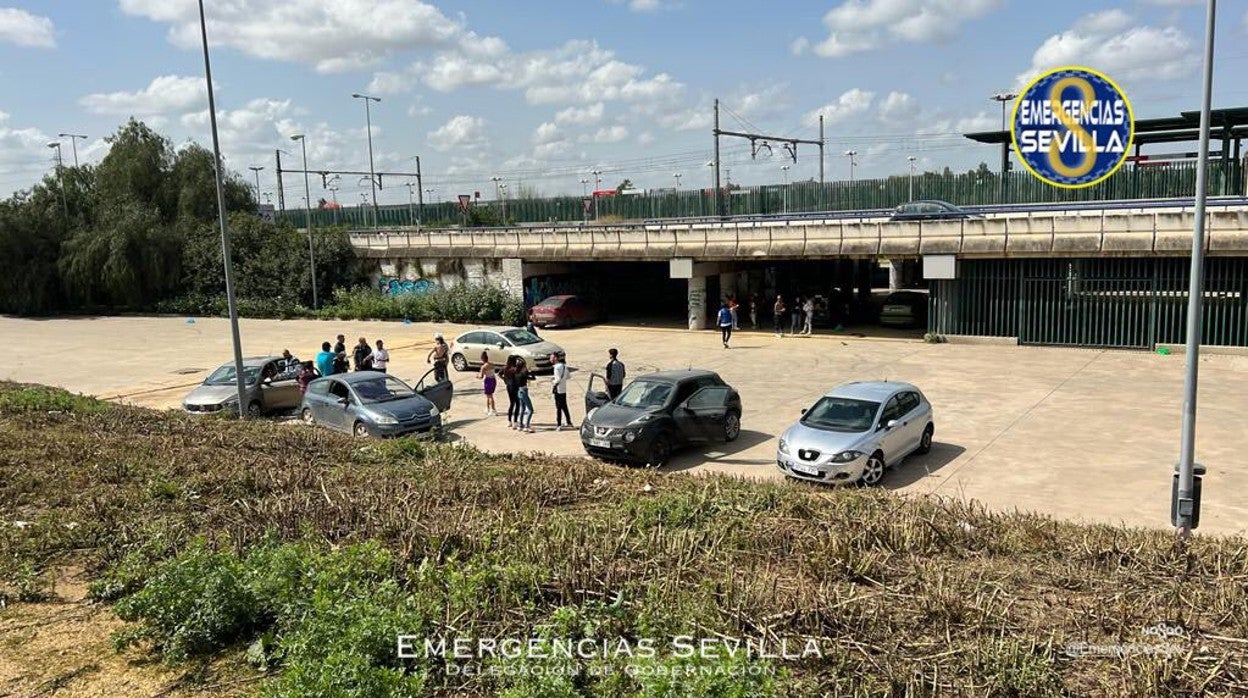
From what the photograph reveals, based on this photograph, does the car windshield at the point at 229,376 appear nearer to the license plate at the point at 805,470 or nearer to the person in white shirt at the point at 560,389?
the person in white shirt at the point at 560,389

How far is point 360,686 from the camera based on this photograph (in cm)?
449

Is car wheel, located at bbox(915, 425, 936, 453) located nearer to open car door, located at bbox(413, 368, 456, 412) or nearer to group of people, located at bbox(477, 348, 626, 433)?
group of people, located at bbox(477, 348, 626, 433)

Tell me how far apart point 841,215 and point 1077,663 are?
3654 centimetres

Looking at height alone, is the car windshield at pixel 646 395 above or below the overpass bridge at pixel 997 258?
below

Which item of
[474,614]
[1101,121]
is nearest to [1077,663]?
[474,614]

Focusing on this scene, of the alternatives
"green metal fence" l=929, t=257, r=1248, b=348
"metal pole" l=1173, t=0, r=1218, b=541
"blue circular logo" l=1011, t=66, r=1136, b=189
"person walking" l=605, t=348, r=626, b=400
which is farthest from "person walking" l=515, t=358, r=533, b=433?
"blue circular logo" l=1011, t=66, r=1136, b=189

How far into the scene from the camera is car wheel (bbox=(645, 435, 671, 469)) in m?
14.7

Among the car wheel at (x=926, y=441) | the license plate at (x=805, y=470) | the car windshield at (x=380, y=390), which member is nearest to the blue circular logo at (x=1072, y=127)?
the car wheel at (x=926, y=441)

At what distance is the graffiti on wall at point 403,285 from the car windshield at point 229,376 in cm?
1874

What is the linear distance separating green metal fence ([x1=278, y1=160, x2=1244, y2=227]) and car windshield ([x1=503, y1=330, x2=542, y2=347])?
2094cm

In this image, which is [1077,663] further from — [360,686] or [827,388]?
[827,388]

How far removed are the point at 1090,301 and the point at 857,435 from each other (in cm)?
1657

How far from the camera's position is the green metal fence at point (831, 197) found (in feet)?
103

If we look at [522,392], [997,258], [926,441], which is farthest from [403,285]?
[926,441]
